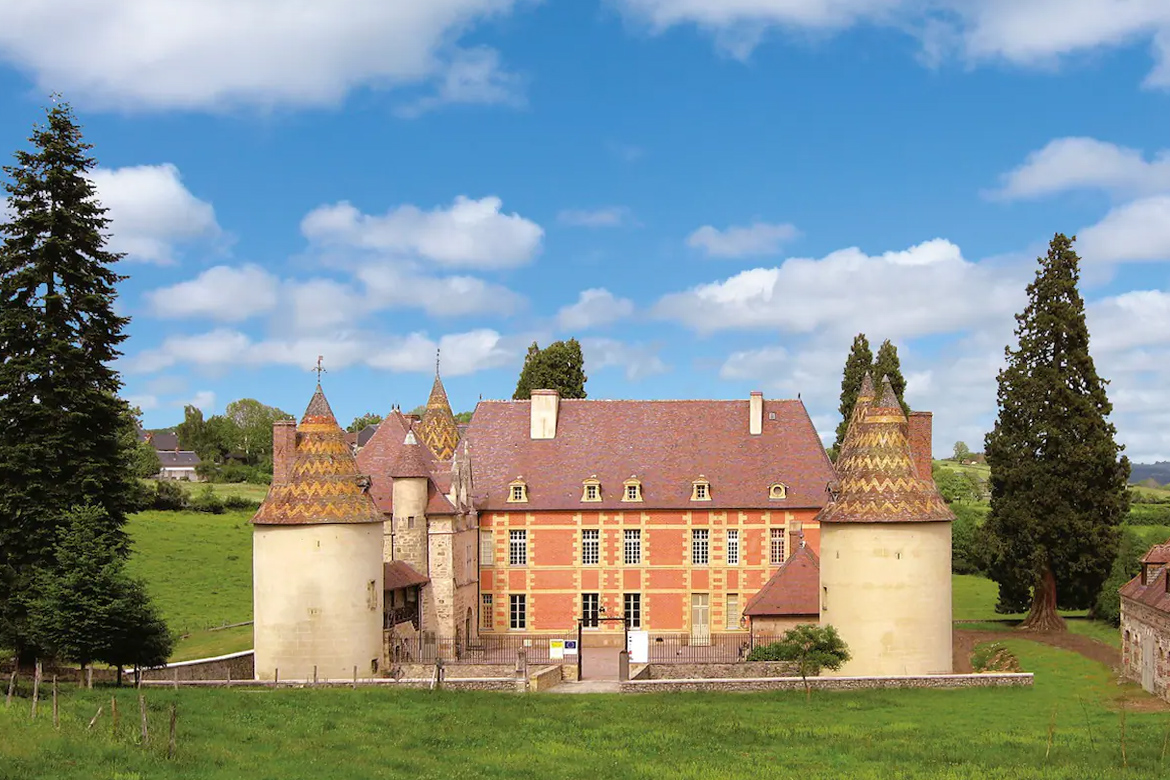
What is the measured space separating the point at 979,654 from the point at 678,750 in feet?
68.6

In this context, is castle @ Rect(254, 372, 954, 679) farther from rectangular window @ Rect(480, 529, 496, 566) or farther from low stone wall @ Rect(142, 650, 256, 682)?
low stone wall @ Rect(142, 650, 256, 682)

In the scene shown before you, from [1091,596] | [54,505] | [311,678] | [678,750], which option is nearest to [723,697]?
[678,750]

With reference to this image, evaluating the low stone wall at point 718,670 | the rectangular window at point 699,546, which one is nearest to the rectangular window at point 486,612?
the rectangular window at point 699,546

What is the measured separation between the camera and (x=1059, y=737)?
26.8 meters

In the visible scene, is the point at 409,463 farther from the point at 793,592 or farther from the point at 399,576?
the point at 793,592

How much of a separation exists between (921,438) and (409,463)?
18.6 meters

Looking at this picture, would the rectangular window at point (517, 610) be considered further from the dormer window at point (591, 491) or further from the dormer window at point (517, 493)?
the dormer window at point (591, 491)

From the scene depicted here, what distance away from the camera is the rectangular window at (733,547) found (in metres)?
51.0

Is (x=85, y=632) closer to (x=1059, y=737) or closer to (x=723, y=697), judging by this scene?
(x=723, y=697)

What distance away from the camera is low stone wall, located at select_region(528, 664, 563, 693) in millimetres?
35250

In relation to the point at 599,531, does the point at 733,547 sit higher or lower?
lower

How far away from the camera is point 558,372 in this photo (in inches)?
2972

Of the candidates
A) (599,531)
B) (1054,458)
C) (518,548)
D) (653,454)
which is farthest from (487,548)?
(1054,458)

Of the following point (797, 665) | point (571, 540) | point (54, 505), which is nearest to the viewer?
point (54, 505)
